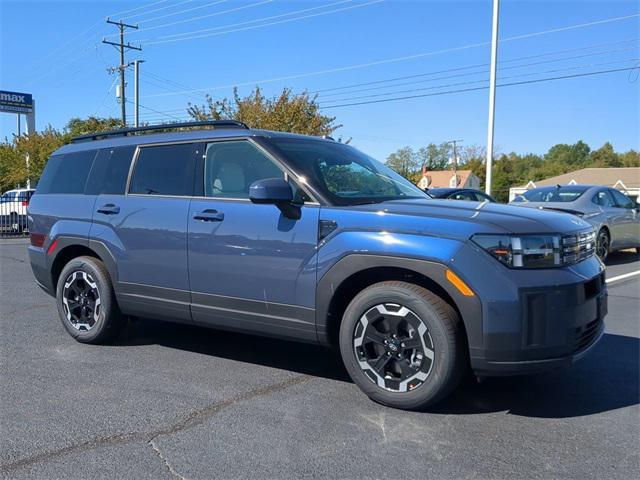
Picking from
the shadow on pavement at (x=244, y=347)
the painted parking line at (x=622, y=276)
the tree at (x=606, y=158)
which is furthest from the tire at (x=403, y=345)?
the tree at (x=606, y=158)

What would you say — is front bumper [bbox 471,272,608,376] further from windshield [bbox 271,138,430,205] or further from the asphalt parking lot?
windshield [bbox 271,138,430,205]

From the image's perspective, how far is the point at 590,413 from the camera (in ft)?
12.1

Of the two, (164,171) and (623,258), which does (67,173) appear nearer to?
(164,171)

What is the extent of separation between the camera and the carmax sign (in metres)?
44.7

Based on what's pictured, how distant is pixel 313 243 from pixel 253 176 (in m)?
0.84

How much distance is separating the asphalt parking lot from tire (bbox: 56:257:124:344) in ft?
0.58

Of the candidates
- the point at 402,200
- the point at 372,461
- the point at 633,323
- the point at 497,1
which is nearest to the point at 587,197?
the point at 633,323

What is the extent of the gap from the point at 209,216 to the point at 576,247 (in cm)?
260

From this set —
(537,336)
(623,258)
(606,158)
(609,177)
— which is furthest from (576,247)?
(606,158)

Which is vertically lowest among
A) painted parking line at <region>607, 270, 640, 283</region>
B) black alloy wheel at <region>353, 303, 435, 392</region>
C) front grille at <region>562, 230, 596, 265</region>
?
painted parking line at <region>607, 270, 640, 283</region>

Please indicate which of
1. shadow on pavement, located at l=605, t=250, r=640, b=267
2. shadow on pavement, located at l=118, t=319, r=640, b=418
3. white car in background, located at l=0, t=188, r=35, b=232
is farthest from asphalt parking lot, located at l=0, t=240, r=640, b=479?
white car in background, located at l=0, t=188, r=35, b=232

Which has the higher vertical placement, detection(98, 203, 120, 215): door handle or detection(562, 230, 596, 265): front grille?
detection(98, 203, 120, 215): door handle

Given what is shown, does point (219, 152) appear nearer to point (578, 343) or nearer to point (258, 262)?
point (258, 262)

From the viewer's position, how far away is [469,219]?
141 inches
